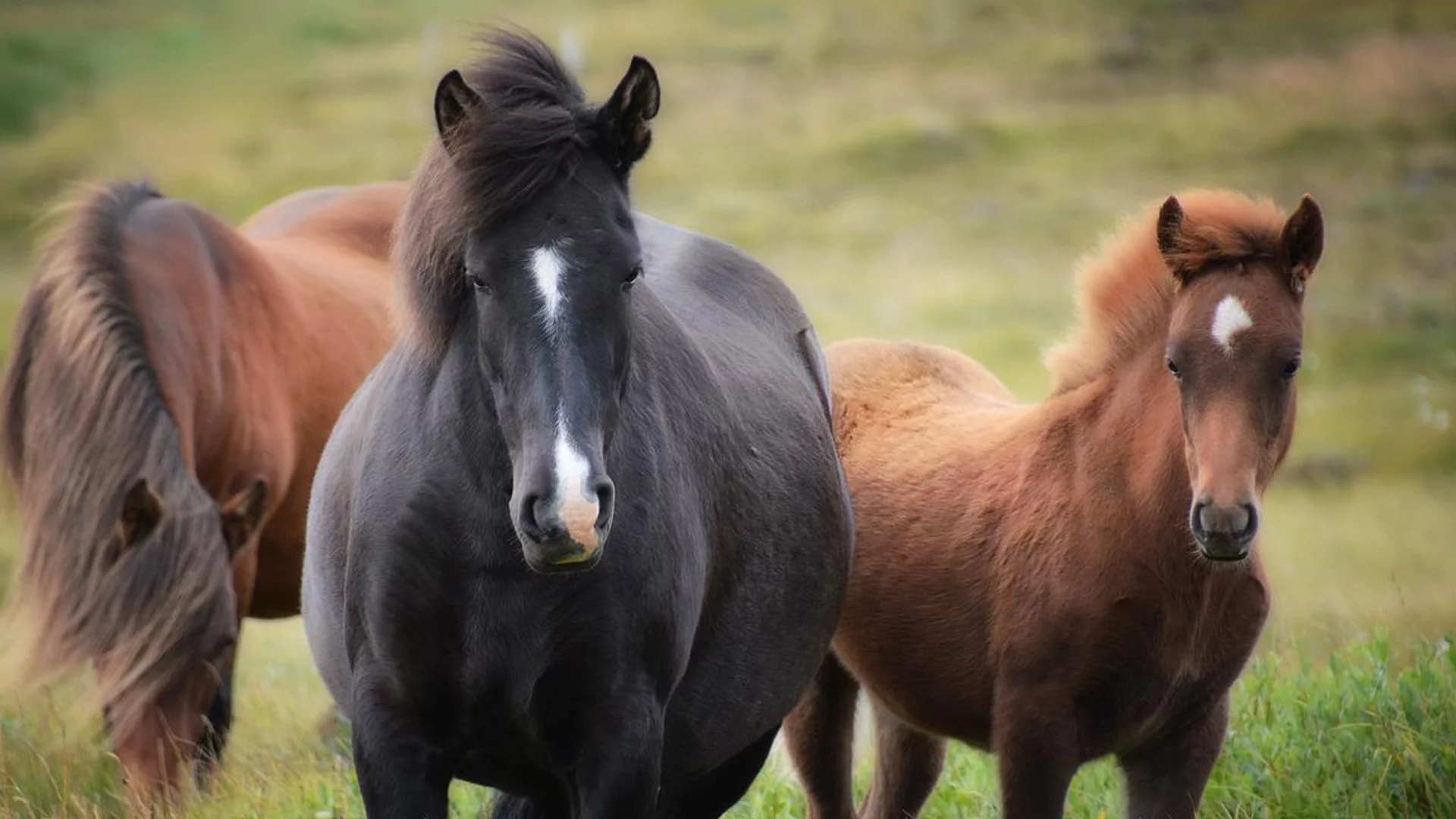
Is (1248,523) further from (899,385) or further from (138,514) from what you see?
(138,514)

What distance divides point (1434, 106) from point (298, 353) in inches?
1256

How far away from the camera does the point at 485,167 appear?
3.27 meters

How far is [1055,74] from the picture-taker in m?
38.4

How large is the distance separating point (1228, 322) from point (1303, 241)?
332 mm

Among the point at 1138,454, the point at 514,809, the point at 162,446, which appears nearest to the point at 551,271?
the point at 514,809

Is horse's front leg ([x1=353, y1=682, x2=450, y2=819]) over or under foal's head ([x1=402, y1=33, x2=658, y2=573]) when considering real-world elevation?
under

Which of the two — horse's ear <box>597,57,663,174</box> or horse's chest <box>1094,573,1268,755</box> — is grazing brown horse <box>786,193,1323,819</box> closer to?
horse's chest <box>1094,573,1268,755</box>

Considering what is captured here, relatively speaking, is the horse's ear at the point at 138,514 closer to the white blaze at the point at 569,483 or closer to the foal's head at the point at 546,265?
the foal's head at the point at 546,265

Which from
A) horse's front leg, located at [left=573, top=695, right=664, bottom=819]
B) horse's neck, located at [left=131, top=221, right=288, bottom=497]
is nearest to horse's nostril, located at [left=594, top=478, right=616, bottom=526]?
horse's front leg, located at [left=573, top=695, right=664, bottom=819]

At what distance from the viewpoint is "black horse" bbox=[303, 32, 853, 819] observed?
125 inches

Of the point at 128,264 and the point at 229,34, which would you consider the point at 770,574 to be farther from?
the point at 229,34

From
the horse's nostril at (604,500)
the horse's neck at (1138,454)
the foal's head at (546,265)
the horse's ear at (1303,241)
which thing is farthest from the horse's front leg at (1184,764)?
the horse's nostril at (604,500)

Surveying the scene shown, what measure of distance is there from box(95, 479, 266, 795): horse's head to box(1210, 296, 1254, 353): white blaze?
3169 mm

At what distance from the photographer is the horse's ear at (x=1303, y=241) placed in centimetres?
426
